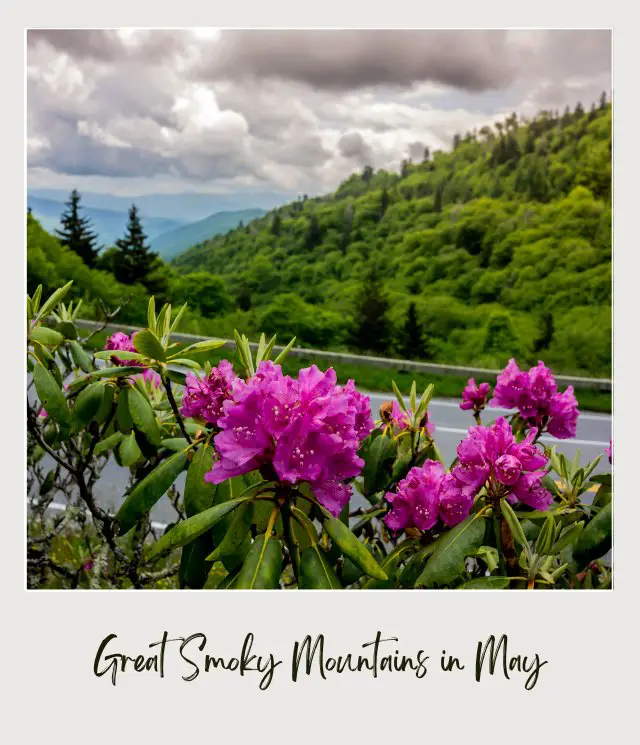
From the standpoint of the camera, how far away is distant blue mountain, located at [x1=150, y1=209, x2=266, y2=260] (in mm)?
7785

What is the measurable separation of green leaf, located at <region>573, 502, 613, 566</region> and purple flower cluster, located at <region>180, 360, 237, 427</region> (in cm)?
55

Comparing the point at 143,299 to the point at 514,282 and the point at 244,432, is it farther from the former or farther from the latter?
the point at 244,432

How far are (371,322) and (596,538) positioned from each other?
671cm

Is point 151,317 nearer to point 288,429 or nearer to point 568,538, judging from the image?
point 288,429

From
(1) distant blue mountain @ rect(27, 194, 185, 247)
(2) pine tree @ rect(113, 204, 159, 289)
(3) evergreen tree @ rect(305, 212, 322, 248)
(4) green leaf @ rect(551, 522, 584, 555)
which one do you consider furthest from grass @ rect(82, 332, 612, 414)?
(4) green leaf @ rect(551, 522, 584, 555)

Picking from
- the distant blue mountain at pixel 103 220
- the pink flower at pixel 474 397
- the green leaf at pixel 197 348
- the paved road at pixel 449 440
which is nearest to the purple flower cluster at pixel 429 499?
the green leaf at pixel 197 348

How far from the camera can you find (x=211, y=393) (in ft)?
3.34

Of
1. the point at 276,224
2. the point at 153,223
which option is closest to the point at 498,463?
the point at 153,223

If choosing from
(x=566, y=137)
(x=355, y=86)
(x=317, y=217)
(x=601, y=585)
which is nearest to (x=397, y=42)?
(x=355, y=86)

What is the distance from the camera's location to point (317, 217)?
8828mm

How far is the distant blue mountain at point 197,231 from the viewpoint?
779cm

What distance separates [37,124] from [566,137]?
237 inches

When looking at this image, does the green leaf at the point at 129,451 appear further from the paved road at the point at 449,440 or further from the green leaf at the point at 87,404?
the paved road at the point at 449,440

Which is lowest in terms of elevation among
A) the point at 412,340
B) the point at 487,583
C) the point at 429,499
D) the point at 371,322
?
the point at 487,583
